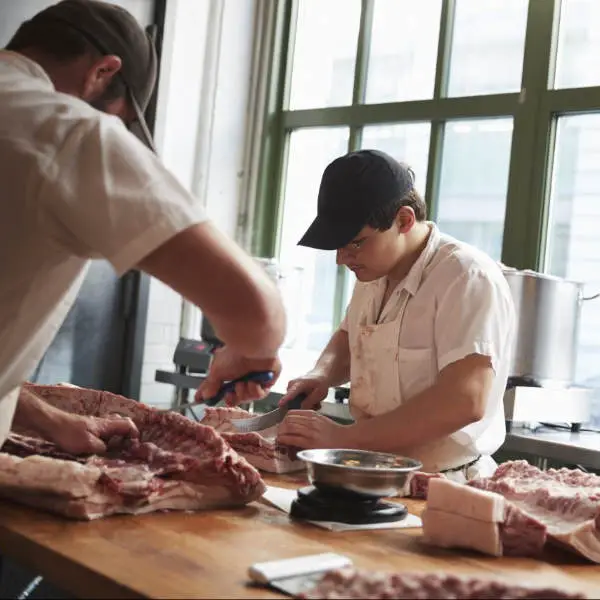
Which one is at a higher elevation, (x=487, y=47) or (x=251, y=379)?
(x=487, y=47)

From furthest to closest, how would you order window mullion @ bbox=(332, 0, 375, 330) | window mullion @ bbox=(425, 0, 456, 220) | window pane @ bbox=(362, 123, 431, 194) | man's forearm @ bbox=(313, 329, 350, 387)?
window mullion @ bbox=(332, 0, 375, 330) < window pane @ bbox=(362, 123, 431, 194) < window mullion @ bbox=(425, 0, 456, 220) < man's forearm @ bbox=(313, 329, 350, 387)

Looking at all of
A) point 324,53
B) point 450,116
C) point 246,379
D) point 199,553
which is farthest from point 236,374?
point 324,53

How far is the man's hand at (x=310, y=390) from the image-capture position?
114 inches

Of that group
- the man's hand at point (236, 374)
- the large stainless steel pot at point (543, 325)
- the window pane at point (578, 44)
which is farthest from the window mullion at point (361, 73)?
the man's hand at point (236, 374)

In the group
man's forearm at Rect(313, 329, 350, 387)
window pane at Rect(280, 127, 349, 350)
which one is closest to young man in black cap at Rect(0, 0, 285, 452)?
man's forearm at Rect(313, 329, 350, 387)

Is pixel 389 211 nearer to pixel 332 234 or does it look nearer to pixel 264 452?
pixel 332 234

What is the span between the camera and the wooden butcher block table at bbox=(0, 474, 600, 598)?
1.49m

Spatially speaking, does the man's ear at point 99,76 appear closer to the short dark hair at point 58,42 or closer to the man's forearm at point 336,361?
the short dark hair at point 58,42

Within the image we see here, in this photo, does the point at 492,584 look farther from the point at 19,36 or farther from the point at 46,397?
the point at 46,397

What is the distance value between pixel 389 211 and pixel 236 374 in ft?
2.93

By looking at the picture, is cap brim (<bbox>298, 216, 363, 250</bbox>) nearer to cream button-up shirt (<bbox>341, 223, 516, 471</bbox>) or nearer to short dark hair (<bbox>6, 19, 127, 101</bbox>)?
cream button-up shirt (<bbox>341, 223, 516, 471</bbox>)

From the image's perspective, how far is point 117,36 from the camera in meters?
1.75

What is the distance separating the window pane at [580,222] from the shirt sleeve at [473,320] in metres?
1.60

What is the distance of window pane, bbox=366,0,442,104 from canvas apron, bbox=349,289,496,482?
234 cm
